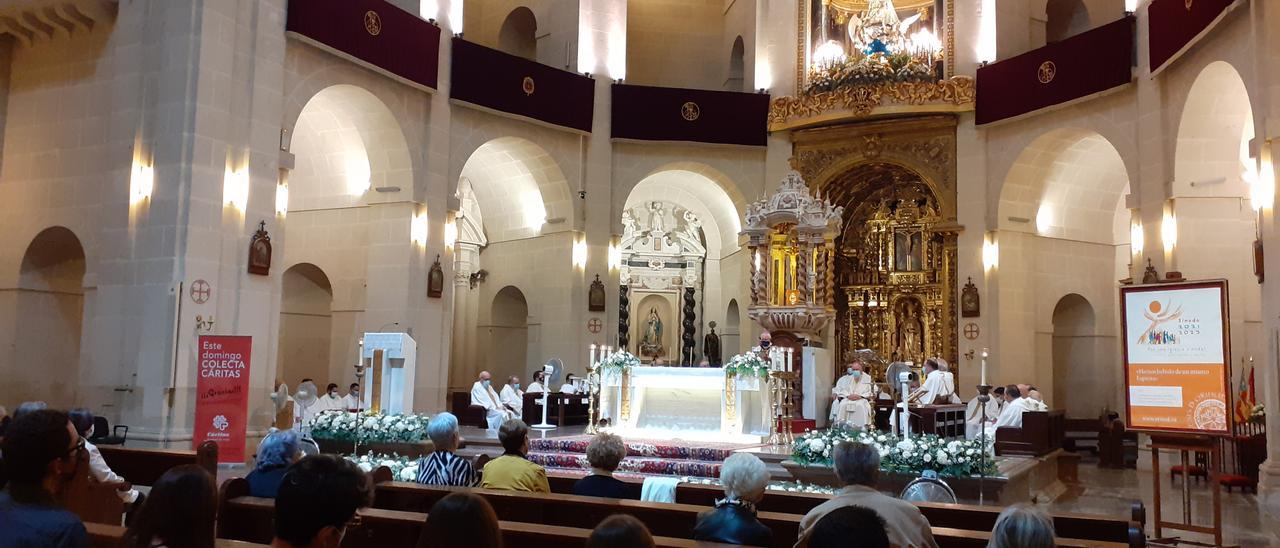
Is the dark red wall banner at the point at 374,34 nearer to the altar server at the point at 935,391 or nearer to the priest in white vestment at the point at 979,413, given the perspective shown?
the altar server at the point at 935,391

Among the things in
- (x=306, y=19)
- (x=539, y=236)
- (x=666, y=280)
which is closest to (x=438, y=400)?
(x=539, y=236)

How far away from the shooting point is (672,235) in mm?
26609

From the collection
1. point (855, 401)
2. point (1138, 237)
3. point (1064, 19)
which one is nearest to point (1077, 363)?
point (1138, 237)

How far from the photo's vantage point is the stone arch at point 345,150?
709 inches

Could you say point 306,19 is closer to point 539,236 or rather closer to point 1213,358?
point 539,236

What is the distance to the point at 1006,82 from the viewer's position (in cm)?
1942

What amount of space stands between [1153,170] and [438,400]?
1309cm

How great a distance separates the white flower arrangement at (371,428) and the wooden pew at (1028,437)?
8.68 metres

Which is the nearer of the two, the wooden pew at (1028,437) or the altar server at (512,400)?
the wooden pew at (1028,437)

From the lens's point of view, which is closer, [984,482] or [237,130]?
[984,482]

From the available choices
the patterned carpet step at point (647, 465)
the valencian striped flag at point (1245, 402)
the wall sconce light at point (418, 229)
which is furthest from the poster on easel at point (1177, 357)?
the wall sconce light at point (418, 229)

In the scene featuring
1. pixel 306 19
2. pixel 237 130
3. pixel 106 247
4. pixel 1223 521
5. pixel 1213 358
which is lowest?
pixel 1223 521

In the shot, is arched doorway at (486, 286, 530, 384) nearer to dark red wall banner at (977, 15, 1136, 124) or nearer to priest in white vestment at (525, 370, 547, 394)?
priest in white vestment at (525, 370, 547, 394)

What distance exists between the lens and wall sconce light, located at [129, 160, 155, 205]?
14180 millimetres
